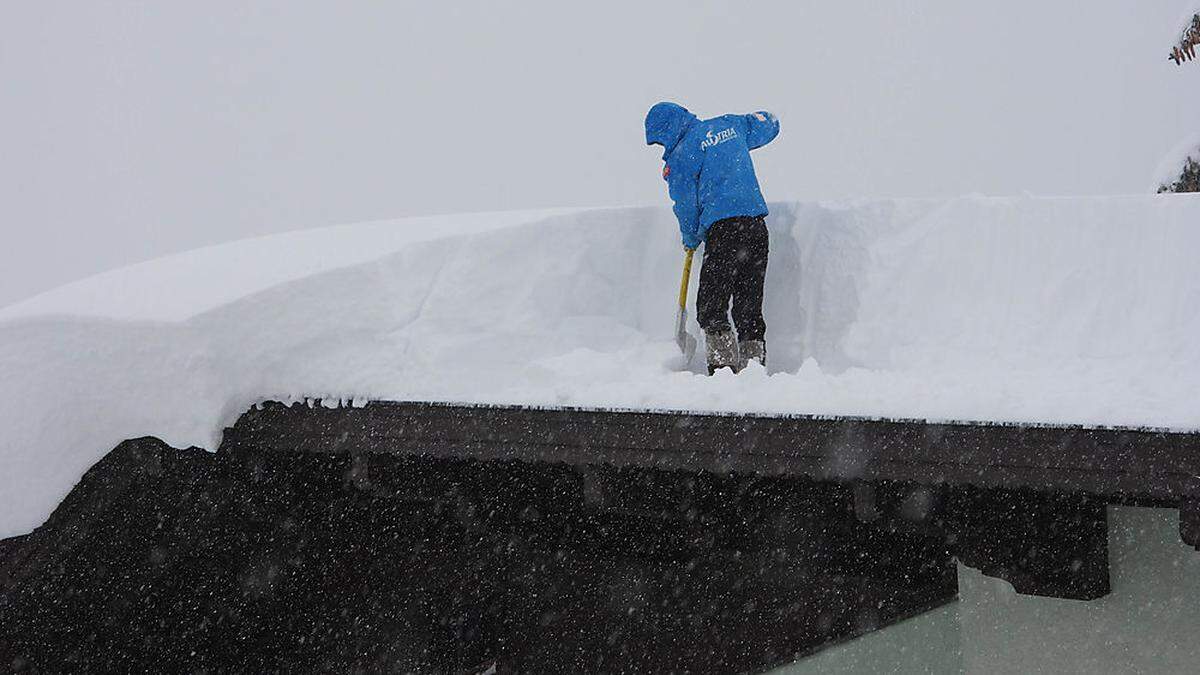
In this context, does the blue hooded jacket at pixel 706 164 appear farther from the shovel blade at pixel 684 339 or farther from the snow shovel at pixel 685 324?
the shovel blade at pixel 684 339

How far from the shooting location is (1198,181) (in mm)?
8758

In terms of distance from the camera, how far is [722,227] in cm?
468

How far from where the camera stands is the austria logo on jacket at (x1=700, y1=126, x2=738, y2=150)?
4.82m

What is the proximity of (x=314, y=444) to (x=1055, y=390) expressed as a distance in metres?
2.14

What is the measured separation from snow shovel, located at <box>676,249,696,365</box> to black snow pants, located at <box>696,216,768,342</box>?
20cm

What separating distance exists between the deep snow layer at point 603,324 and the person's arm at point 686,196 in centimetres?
33

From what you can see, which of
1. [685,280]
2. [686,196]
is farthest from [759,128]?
[685,280]

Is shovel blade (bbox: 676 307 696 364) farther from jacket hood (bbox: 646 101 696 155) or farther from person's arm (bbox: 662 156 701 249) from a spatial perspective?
A: jacket hood (bbox: 646 101 696 155)

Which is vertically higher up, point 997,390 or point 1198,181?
point 997,390

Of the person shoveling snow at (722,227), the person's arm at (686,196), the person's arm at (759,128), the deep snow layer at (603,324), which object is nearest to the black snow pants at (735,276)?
the person shoveling snow at (722,227)

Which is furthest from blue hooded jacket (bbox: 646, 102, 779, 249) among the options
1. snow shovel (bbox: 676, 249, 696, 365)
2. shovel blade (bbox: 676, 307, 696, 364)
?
shovel blade (bbox: 676, 307, 696, 364)

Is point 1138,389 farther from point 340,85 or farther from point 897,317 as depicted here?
point 340,85

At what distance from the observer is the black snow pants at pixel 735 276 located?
4.62 metres

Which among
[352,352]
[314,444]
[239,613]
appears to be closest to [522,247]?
[352,352]
